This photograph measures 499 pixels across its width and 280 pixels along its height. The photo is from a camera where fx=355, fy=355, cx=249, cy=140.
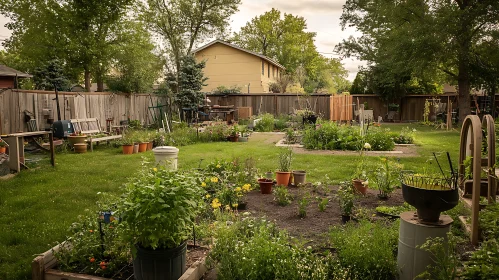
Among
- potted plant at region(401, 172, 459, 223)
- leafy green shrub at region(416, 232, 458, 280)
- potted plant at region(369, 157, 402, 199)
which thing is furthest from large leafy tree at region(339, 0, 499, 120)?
leafy green shrub at region(416, 232, 458, 280)

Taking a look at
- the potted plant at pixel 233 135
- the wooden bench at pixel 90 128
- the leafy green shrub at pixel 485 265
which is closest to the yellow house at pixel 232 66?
the potted plant at pixel 233 135

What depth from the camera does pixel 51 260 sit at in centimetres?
311

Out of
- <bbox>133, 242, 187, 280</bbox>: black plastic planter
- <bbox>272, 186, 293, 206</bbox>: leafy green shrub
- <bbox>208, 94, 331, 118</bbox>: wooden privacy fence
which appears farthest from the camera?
<bbox>208, 94, 331, 118</bbox>: wooden privacy fence

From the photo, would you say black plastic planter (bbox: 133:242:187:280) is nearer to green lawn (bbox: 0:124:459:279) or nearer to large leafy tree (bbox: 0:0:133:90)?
green lawn (bbox: 0:124:459:279)

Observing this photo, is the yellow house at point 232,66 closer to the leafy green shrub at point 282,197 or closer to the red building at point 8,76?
the red building at point 8,76

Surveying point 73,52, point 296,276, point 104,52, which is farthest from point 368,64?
point 296,276

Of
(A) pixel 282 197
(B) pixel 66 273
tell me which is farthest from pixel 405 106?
(B) pixel 66 273

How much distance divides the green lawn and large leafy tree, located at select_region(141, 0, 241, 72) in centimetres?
1824

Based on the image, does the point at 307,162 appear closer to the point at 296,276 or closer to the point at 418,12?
the point at 296,276

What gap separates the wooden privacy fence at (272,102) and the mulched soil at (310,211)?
1600cm

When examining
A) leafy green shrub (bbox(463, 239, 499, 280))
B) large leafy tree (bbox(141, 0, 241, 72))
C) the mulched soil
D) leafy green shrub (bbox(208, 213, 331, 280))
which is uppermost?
large leafy tree (bbox(141, 0, 241, 72))

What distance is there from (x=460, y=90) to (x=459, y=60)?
1.99 metres

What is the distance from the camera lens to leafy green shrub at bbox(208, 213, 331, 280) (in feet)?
8.73

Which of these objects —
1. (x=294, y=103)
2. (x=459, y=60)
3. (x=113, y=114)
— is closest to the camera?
(x=113, y=114)
